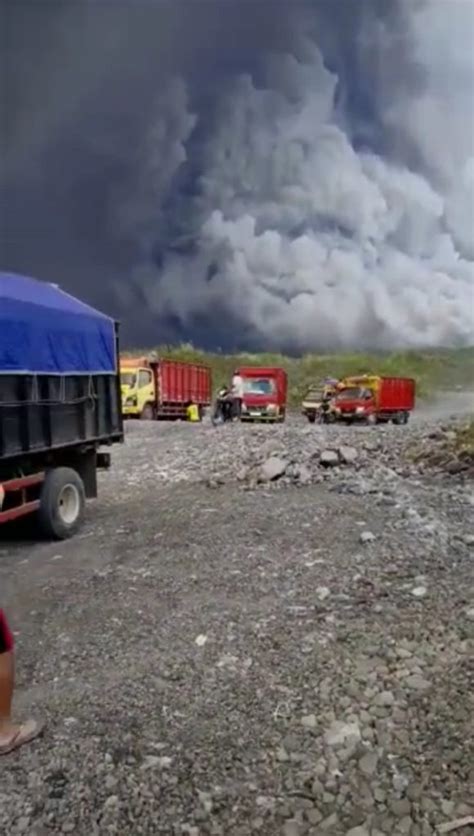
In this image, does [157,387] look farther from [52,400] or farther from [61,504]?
[52,400]

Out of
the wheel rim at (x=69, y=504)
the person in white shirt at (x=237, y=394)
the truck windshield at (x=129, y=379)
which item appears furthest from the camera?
the person in white shirt at (x=237, y=394)

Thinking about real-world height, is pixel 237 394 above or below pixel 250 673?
above

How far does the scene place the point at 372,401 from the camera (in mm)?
25031

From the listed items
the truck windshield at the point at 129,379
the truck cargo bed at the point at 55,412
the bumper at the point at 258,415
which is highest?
the truck windshield at the point at 129,379

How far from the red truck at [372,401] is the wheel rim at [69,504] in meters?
18.5

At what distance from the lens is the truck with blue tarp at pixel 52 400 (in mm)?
5977

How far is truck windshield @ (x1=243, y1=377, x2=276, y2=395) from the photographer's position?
2348 centimetres

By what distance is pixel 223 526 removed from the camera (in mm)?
6426

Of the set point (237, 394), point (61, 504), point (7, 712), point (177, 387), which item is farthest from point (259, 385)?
point (7, 712)

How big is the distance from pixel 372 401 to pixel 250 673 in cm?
2216

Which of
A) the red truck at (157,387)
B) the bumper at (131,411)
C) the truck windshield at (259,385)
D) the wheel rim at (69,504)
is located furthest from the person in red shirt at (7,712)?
the truck windshield at (259,385)

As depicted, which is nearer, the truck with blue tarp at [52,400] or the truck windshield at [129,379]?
the truck with blue tarp at [52,400]

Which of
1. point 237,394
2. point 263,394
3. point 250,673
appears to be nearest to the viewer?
point 250,673

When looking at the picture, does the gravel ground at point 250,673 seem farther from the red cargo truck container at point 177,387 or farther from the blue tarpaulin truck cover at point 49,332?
the red cargo truck container at point 177,387
